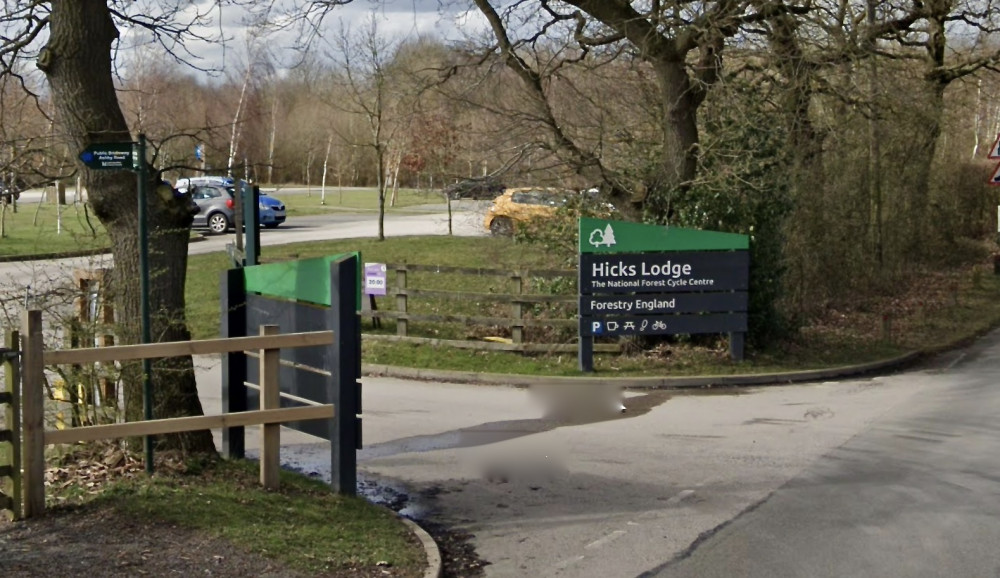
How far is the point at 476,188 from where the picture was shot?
1819 cm

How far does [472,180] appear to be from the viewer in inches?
701

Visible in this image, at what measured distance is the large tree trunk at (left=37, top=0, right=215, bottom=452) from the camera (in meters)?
8.28

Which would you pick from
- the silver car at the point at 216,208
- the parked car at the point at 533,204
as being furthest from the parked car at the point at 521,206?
the silver car at the point at 216,208

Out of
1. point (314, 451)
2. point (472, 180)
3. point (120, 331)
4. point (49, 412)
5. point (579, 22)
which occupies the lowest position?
point (314, 451)

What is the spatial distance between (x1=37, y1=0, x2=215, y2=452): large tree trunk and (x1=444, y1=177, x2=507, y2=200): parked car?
9.40 metres

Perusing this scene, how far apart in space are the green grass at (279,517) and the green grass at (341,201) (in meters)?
36.6

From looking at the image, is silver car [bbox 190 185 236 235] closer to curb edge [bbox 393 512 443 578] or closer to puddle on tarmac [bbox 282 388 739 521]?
puddle on tarmac [bbox 282 388 739 521]

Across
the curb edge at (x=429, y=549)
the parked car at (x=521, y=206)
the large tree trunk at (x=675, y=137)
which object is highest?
the large tree trunk at (x=675, y=137)

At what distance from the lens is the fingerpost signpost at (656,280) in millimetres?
15430

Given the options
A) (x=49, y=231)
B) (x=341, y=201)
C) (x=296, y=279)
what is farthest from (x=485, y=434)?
(x=341, y=201)

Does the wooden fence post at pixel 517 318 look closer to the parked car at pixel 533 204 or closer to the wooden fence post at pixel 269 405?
the parked car at pixel 533 204

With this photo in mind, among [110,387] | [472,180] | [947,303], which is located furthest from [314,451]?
[947,303]

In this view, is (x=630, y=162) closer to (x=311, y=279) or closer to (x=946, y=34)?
(x=311, y=279)

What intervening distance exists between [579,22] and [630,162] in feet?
8.52
